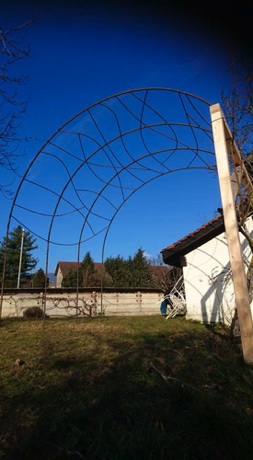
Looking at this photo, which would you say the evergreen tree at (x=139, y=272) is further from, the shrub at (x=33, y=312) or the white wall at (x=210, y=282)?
the white wall at (x=210, y=282)

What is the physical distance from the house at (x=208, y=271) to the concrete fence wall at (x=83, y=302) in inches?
141

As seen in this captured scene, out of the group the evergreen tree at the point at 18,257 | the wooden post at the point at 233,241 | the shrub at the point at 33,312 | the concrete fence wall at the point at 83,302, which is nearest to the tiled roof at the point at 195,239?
the concrete fence wall at the point at 83,302

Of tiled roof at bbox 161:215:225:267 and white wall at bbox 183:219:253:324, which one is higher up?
tiled roof at bbox 161:215:225:267

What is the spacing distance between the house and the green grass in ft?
14.3

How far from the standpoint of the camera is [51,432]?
5.95 ft

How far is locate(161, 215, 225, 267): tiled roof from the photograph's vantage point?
9047 mm

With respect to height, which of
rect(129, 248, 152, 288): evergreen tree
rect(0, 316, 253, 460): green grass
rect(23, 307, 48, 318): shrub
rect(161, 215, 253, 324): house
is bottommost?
rect(0, 316, 253, 460): green grass

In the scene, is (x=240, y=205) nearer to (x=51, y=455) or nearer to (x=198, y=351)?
(x=198, y=351)

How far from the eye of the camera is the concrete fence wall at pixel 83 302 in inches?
494

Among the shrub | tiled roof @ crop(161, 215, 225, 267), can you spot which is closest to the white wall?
tiled roof @ crop(161, 215, 225, 267)

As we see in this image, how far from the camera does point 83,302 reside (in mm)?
13039

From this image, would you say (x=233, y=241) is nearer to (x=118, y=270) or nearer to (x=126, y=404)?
(x=126, y=404)

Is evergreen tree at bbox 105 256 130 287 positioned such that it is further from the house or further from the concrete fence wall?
the house

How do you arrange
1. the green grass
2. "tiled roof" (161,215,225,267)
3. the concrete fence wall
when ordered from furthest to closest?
the concrete fence wall < "tiled roof" (161,215,225,267) < the green grass
